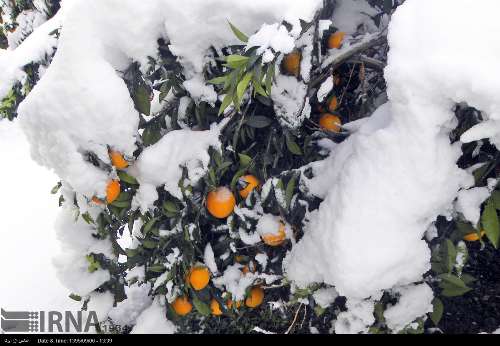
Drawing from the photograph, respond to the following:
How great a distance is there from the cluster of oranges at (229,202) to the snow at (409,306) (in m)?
0.39

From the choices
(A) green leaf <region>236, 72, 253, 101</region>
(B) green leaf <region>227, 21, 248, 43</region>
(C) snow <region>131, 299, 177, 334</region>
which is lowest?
(C) snow <region>131, 299, 177, 334</region>

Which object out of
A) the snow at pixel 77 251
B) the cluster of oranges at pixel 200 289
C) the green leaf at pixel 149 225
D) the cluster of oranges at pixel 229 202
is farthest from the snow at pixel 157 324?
the cluster of oranges at pixel 229 202

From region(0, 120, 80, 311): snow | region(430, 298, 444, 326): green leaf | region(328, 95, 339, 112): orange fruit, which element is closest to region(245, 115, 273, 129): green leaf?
region(328, 95, 339, 112): orange fruit

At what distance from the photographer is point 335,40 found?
126cm

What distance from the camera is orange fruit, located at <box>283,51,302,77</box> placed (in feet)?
3.77

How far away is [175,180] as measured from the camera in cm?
128

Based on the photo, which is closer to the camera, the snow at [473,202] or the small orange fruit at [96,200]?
the snow at [473,202]

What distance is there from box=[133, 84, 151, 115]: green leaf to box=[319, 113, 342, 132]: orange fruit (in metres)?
0.56

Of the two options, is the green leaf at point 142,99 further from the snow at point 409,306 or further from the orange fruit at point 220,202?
the snow at point 409,306

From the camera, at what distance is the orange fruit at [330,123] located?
1.36 m

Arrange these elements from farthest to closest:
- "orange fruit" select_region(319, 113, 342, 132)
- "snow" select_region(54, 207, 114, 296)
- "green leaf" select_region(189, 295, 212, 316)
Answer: "snow" select_region(54, 207, 114, 296) < "green leaf" select_region(189, 295, 212, 316) < "orange fruit" select_region(319, 113, 342, 132)

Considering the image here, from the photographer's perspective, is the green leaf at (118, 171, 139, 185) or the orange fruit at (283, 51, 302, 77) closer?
the orange fruit at (283, 51, 302, 77)

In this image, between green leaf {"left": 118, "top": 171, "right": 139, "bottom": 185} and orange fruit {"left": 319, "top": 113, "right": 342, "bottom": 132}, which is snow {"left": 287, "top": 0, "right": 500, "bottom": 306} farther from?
green leaf {"left": 118, "top": 171, "right": 139, "bottom": 185}

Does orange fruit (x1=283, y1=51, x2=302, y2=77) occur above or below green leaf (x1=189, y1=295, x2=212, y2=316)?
above
